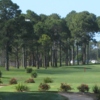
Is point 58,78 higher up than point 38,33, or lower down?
lower down

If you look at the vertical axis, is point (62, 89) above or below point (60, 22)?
below

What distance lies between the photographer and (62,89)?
25.6m

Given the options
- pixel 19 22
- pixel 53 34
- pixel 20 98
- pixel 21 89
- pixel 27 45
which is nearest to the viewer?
pixel 20 98

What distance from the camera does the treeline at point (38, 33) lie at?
78.6 m

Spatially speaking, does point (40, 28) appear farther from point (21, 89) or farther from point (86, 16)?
point (21, 89)

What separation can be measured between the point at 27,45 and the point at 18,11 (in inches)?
675

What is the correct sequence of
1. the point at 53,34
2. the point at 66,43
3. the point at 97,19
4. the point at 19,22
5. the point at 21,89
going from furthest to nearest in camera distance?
the point at 97,19 → the point at 66,43 → the point at 53,34 → the point at 19,22 → the point at 21,89

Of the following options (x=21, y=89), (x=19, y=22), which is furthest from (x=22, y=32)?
(x=21, y=89)

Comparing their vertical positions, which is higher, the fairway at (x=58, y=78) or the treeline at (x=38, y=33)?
the treeline at (x=38, y=33)

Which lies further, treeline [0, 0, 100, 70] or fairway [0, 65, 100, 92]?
treeline [0, 0, 100, 70]

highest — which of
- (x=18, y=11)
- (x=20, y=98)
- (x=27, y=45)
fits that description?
(x=18, y=11)

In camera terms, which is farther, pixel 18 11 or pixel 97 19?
pixel 97 19

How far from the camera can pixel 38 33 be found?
94.8 m

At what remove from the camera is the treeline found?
78562mm
